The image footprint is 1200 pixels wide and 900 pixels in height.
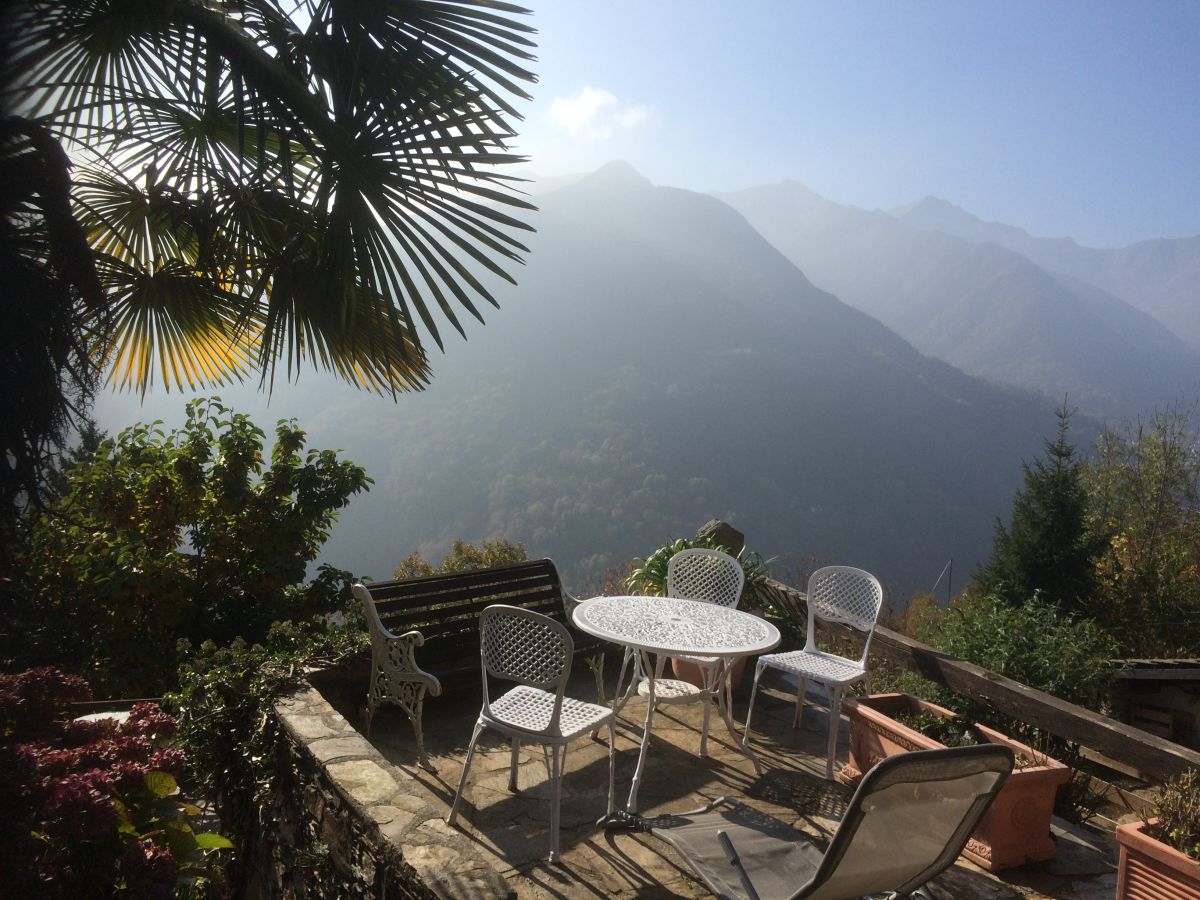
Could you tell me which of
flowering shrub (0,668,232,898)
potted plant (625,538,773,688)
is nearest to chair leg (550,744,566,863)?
flowering shrub (0,668,232,898)

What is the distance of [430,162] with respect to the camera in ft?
9.97

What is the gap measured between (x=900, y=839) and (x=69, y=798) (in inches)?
74.8

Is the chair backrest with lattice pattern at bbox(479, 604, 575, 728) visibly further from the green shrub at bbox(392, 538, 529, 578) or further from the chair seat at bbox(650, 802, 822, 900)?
the green shrub at bbox(392, 538, 529, 578)

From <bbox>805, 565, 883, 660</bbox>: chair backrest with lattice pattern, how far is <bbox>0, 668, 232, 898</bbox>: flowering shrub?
284cm

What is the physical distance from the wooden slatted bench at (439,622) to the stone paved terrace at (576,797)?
0.27 meters

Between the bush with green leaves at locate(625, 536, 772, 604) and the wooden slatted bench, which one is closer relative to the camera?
the wooden slatted bench

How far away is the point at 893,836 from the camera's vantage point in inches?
74.9

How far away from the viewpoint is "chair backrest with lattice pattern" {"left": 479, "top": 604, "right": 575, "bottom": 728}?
2.74 meters

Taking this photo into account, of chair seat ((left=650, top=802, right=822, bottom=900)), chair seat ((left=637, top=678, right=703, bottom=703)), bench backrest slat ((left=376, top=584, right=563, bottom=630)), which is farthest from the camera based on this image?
bench backrest slat ((left=376, top=584, right=563, bottom=630))

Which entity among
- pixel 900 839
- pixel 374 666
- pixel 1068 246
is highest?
pixel 1068 246

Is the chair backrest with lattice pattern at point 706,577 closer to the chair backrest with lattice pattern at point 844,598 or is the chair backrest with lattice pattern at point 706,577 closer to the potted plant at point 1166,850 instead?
the chair backrest with lattice pattern at point 844,598

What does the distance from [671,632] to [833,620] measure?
1.19m

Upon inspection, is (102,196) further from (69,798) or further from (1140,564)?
(1140,564)

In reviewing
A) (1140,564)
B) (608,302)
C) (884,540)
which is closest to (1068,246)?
(608,302)
